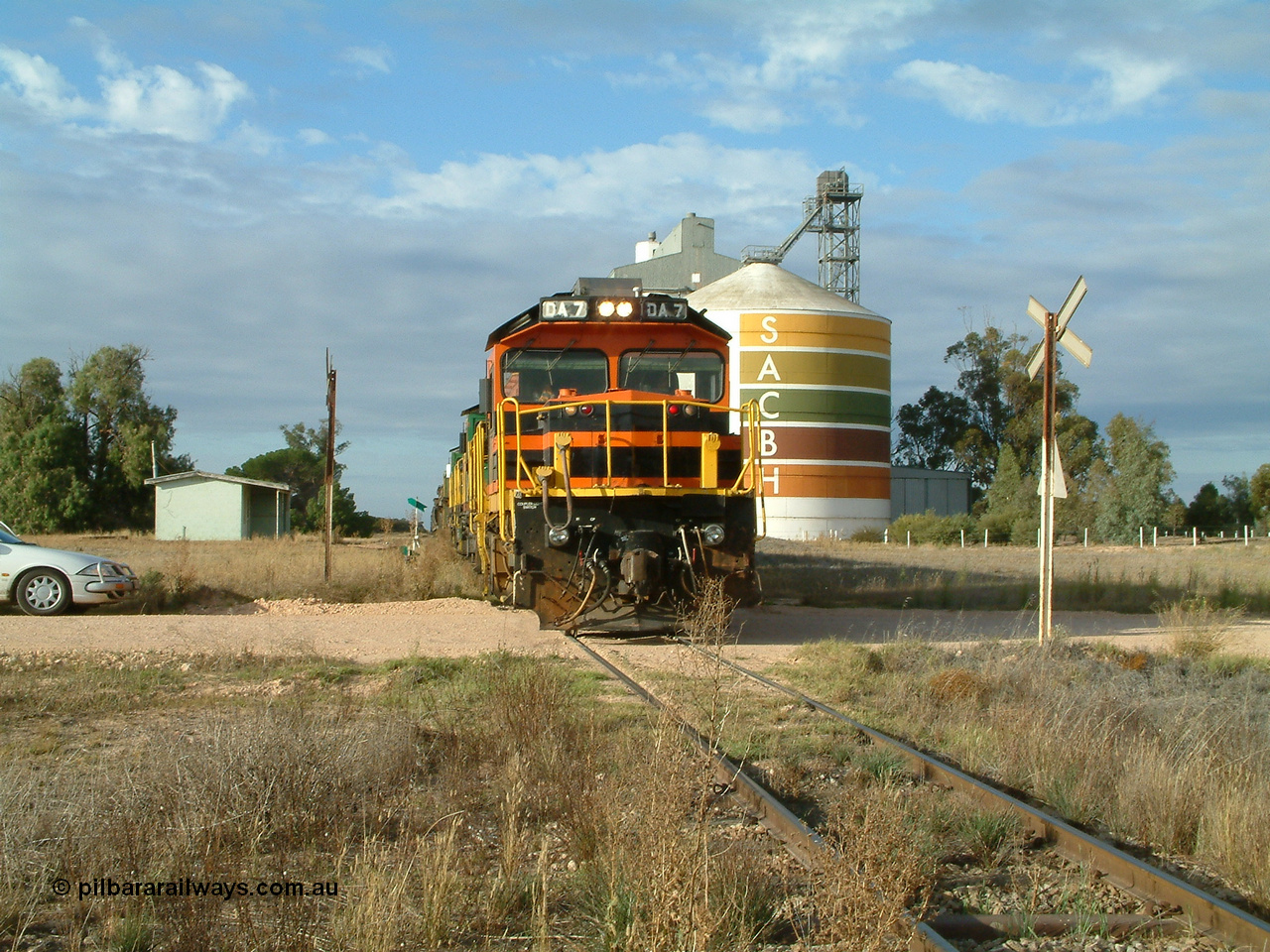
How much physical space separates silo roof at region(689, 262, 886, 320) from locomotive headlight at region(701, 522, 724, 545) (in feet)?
124

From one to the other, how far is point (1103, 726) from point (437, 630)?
8684 millimetres

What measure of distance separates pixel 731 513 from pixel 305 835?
7190 mm

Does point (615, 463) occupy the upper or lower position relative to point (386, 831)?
upper

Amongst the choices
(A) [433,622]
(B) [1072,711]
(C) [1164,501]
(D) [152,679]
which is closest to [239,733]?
(D) [152,679]

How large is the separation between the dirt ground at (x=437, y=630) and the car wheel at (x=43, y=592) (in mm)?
306

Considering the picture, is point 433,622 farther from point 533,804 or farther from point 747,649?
point 533,804

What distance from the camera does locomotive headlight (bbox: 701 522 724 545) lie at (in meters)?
11.1

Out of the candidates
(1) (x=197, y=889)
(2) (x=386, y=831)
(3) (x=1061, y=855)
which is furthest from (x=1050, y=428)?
(1) (x=197, y=889)

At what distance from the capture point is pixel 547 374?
12.2 m

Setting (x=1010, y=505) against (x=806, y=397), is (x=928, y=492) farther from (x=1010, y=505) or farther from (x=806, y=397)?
(x=806, y=397)

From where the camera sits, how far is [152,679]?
9148 millimetres

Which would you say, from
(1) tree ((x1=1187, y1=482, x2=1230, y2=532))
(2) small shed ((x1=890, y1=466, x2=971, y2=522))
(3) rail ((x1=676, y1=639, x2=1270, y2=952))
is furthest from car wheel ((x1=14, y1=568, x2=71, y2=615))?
(1) tree ((x1=1187, y1=482, x2=1230, y2=532))

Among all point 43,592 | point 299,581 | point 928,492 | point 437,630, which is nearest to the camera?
point 437,630

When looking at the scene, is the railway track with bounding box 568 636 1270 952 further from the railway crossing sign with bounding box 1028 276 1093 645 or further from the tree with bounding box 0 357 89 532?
the tree with bounding box 0 357 89 532
